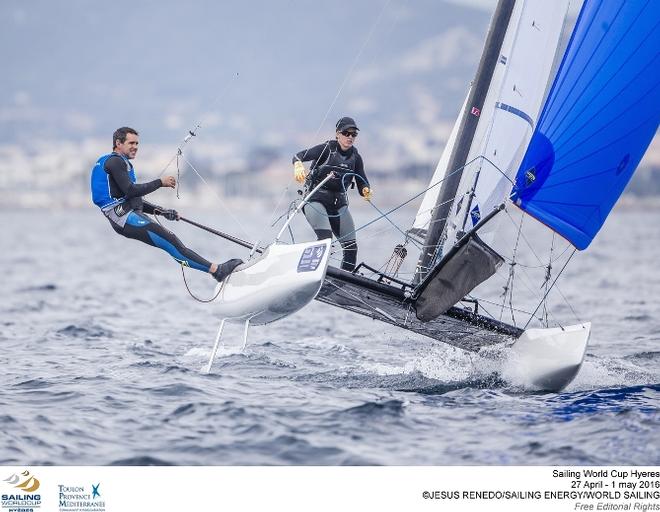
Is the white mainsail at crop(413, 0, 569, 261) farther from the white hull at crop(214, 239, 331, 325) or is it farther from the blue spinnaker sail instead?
the white hull at crop(214, 239, 331, 325)

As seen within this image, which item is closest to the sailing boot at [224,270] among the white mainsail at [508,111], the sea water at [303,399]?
the sea water at [303,399]

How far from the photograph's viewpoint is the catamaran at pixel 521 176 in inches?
251

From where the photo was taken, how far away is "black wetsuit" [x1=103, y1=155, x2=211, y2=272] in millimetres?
6469

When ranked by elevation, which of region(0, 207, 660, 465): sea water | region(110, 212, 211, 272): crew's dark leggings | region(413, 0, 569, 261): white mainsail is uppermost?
region(413, 0, 569, 261): white mainsail

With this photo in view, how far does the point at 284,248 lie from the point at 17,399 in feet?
6.62

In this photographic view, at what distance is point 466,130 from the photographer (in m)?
6.90

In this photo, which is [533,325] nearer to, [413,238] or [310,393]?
[413,238]

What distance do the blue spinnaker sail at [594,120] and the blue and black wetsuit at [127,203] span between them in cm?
237

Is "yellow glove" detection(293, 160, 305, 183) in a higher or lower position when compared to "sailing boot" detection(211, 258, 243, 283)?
higher

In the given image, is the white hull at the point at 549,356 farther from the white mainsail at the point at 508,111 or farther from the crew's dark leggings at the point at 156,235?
the crew's dark leggings at the point at 156,235

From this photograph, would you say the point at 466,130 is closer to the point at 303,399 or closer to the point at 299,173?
the point at 299,173
